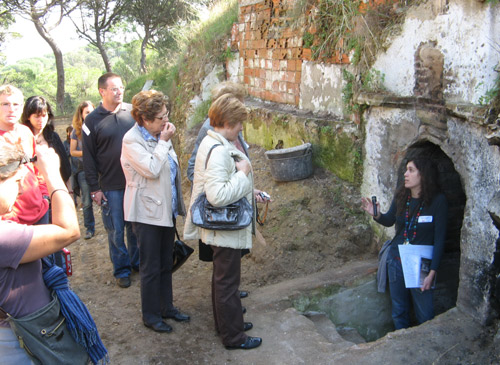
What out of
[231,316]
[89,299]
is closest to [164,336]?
[231,316]

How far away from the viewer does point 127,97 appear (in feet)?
43.2

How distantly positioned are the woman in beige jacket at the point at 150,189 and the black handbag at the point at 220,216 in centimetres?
44

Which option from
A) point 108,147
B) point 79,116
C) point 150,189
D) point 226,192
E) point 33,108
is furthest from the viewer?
point 79,116

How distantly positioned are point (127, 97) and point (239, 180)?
1071 centimetres

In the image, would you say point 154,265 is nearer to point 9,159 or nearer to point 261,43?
point 9,159

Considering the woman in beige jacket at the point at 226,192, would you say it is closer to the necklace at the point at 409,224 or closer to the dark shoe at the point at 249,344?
the dark shoe at the point at 249,344

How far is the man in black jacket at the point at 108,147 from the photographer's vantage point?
4.53 metres

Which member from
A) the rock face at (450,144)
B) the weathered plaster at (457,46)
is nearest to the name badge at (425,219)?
the rock face at (450,144)

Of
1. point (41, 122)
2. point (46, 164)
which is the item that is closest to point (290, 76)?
point (41, 122)

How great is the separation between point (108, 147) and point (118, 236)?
90 centimetres

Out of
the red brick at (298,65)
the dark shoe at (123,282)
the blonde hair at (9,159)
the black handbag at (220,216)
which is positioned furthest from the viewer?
the red brick at (298,65)

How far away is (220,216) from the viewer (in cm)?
326

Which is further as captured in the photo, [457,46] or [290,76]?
[290,76]

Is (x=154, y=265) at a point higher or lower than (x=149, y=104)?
lower
